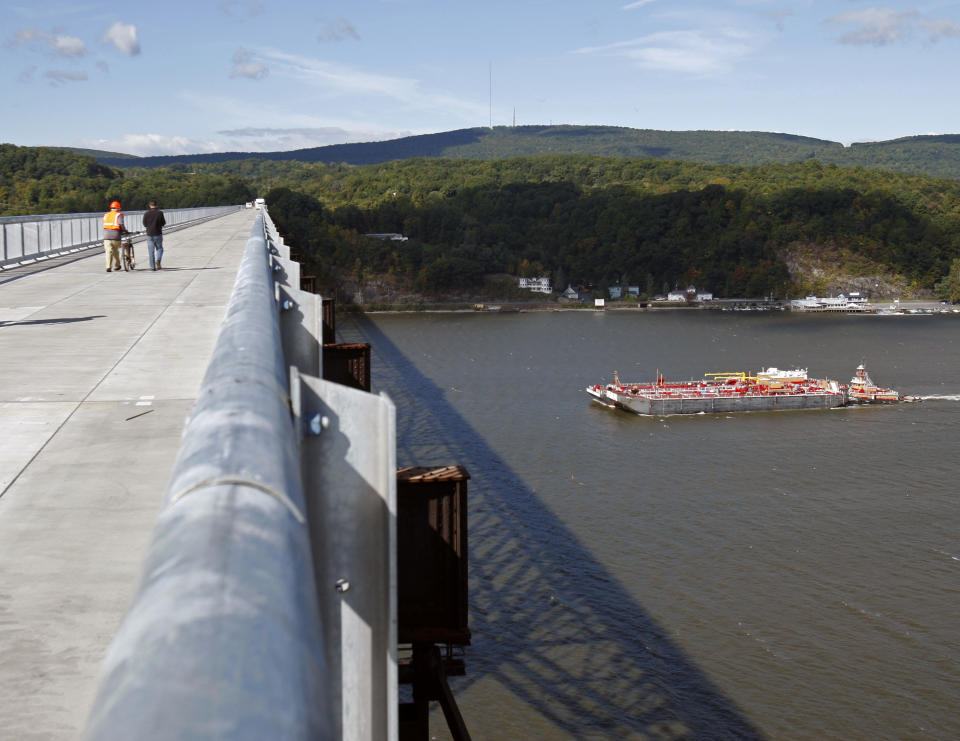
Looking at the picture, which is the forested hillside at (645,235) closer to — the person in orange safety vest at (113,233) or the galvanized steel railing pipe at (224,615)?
the person in orange safety vest at (113,233)

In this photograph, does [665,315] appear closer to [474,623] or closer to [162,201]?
[162,201]

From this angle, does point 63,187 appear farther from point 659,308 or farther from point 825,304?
point 825,304

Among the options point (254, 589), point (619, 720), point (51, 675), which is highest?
point (254, 589)

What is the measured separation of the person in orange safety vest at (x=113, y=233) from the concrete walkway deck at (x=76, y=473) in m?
5.18

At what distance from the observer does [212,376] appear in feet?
7.54

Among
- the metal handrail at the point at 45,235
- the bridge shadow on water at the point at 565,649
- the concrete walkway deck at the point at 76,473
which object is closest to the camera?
the concrete walkway deck at the point at 76,473

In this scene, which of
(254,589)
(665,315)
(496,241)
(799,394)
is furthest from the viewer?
(496,241)

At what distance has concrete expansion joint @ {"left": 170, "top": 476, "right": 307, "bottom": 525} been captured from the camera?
1456 millimetres

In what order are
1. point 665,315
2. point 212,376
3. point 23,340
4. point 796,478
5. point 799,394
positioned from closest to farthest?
point 212,376 → point 23,340 → point 796,478 → point 799,394 → point 665,315

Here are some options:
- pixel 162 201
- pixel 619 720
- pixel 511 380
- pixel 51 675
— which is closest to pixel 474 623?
pixel 619 720

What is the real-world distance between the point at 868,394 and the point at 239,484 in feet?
189

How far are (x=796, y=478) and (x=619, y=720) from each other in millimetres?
19568

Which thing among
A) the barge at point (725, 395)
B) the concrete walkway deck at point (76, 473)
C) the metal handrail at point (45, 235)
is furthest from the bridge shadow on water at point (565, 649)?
the barge at point (725, 395)

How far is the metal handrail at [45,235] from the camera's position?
2081 cm
